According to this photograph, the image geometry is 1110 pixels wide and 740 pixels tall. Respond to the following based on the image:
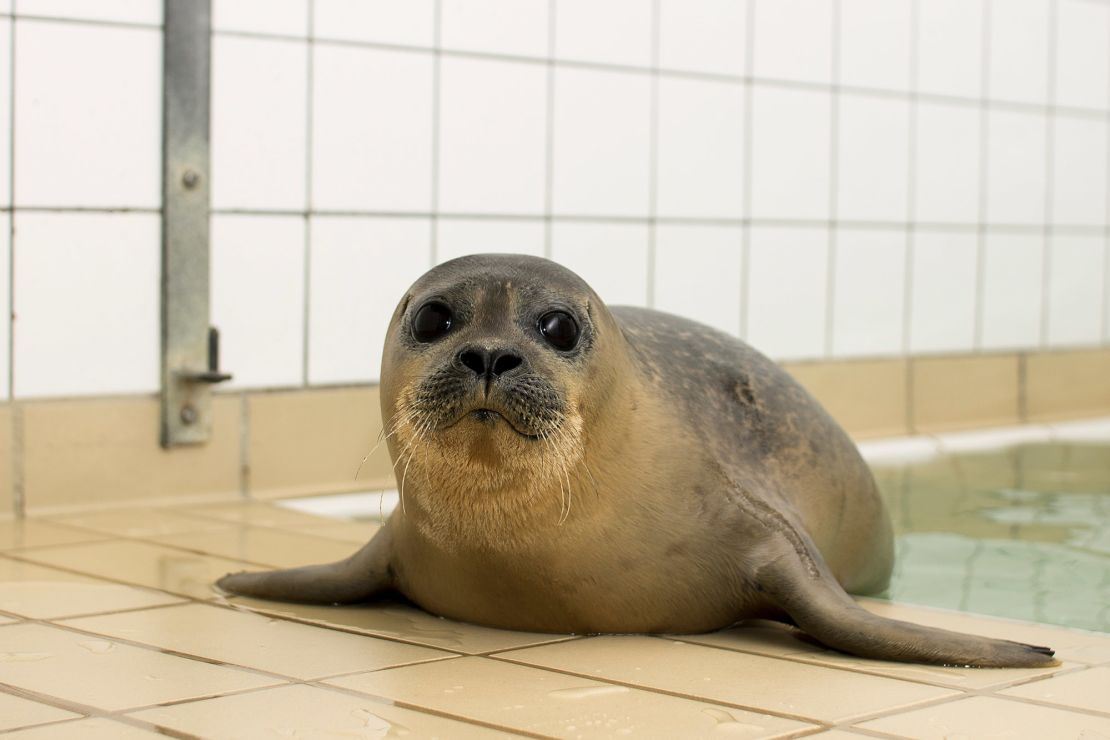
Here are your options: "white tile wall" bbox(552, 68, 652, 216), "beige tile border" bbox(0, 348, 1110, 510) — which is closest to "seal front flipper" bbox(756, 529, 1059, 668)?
"beige tile border" bbox(0, 348, 1110, 510)

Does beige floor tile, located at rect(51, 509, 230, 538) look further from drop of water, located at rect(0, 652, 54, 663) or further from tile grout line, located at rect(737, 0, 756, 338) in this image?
tile grout line, located at rect(737, 0, 756, 338)

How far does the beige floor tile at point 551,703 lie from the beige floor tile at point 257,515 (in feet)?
6.99

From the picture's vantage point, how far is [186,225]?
570 centimetres

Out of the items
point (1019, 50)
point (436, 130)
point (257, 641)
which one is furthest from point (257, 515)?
point (1019, 50)

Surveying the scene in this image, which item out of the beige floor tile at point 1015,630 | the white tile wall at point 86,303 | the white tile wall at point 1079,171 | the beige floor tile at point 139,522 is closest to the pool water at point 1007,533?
the beige floor tile at point 1015,630

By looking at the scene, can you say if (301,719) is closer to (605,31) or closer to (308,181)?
(308,181)

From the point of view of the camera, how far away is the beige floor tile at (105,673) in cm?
293

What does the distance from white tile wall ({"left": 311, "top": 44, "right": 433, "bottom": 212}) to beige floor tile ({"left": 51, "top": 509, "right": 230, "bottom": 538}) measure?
4.35ft

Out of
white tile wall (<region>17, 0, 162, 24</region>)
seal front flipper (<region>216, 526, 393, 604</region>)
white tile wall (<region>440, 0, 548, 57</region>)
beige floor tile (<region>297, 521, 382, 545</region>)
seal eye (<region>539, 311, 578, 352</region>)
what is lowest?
beige floor tile (<region>297, 521, 382, 545</region>)

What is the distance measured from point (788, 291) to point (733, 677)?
4.81 meters

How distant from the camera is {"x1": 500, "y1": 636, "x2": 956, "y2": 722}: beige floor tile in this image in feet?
9.68

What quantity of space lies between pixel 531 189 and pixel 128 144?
1758 mm

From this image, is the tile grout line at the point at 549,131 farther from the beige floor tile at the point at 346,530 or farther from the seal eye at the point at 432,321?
the seal eye at the point at 432,321

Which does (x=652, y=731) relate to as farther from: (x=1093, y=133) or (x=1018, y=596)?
(x=1093, y=133)
